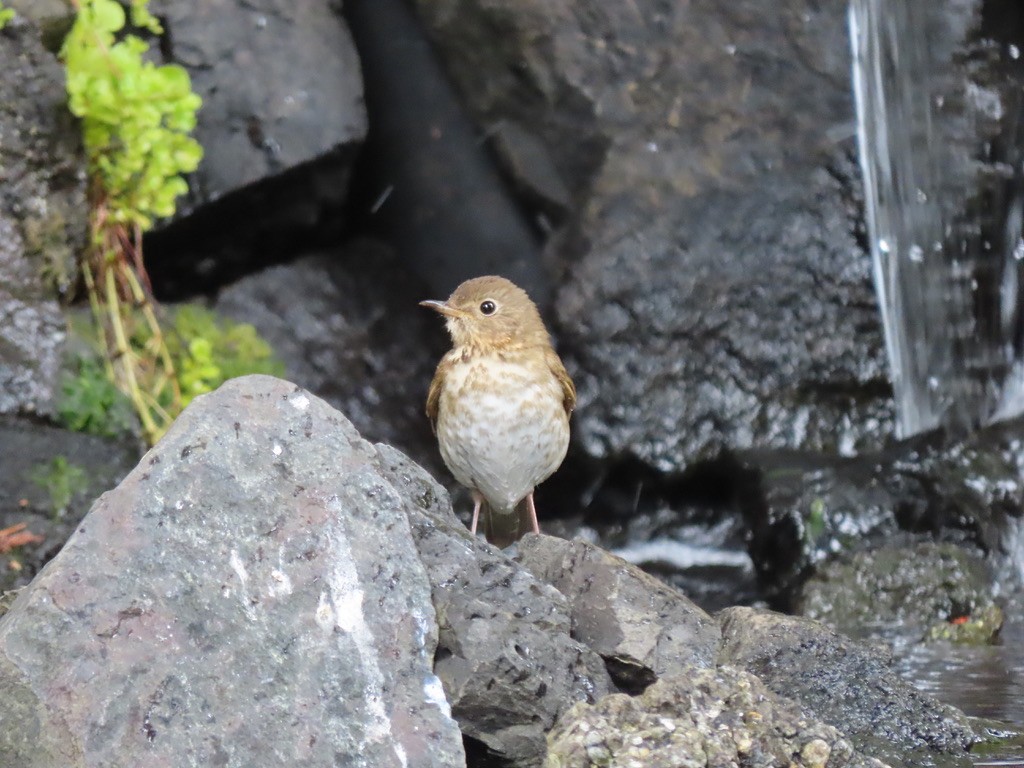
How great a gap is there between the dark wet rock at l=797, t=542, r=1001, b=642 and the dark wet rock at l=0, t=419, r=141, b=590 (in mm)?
3854

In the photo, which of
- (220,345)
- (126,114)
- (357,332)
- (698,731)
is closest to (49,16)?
(126,114)

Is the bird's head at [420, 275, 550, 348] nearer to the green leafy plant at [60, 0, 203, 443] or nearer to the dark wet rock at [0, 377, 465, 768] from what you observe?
the dark wet rock at [0, 377, 465, 768]

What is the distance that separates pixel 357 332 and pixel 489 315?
3.90m

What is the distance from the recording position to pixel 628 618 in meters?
3.92

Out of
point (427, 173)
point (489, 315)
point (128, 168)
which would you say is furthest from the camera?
point (427, 173)

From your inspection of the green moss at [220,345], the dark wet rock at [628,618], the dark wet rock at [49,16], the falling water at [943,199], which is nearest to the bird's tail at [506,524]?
the dark wet rock at [628,618]

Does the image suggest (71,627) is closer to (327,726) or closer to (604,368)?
(327,726)

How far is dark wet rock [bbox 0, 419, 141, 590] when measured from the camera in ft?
21.1

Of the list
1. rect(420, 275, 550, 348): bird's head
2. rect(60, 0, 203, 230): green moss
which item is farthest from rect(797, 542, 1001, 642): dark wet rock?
rect(60, 0, 203, 230): green moss

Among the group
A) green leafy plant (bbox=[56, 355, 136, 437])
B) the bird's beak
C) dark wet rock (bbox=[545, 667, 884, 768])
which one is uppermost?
dark wet rock (bbox=[545, 667, 884, 768])

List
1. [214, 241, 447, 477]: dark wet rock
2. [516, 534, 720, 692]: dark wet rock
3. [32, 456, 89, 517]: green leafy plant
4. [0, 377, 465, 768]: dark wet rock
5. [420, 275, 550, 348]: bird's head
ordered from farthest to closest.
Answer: [214, 241, 447, 477]: dark wet rock
[32, 456, 89, 517]: green leafy plant
[420, 275, 550, 348]: bird's head
[516, 534, 720, 692]: dark wet rock
[0, 377, 465, 768]: dark wet rock

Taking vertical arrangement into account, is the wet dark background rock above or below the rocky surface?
below

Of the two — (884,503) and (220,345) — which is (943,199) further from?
(220,345)

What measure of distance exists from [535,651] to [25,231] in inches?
193
